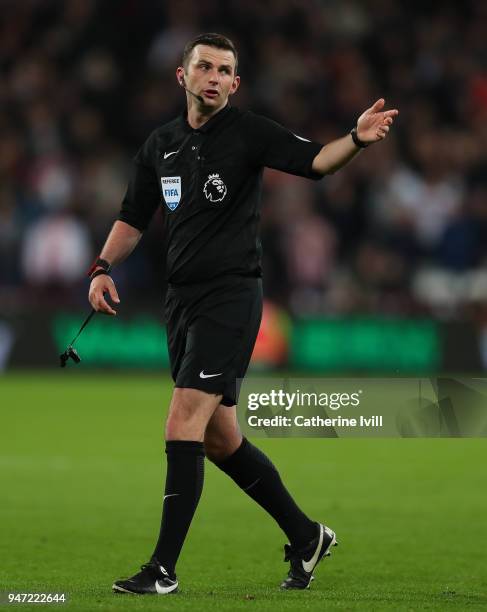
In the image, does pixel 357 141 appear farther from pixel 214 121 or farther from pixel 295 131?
pixel 295 131

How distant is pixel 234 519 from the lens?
8.30 meters

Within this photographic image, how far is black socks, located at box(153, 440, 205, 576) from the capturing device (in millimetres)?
5672

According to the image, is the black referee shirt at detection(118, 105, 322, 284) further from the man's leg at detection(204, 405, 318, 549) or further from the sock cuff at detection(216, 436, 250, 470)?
the sock cuff at detection(216, 436, 250, 470)

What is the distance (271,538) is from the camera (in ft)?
25.2

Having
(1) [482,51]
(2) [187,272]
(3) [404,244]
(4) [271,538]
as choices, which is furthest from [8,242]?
(2) [187,272]

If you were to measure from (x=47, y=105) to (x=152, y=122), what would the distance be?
1.41 metres

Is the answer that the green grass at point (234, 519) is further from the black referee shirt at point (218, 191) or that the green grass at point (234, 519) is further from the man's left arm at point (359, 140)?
the man's left arm at point (359, 140)

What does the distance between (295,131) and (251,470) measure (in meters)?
13.0

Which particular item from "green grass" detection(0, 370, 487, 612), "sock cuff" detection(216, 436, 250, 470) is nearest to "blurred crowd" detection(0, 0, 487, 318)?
"green grass" detection(0, 370, 487, 612)

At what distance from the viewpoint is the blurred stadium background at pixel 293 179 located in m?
17.2

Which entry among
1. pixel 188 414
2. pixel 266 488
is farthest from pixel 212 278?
pixel 266 488

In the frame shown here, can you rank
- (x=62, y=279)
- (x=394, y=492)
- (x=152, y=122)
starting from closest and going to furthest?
(x=394, y=492) → (x=62, y=279) → (x=152, y=122)

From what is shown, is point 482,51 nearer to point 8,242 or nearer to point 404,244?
point 404,244

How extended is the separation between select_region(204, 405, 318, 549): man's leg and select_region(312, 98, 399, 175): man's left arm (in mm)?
1090
